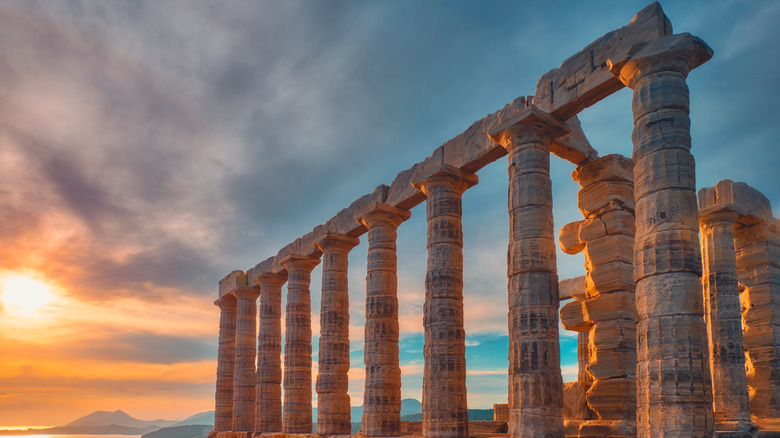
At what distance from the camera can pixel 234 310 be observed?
36.4m

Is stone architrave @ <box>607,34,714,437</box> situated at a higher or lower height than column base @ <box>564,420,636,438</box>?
higher

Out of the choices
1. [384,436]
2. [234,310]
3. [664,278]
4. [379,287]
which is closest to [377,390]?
[384,436]

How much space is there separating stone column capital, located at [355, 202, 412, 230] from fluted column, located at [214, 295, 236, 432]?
1451 centimetres

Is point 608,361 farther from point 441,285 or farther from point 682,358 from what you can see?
point 682,358

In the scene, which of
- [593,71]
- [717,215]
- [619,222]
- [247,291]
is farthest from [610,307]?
[247,291]

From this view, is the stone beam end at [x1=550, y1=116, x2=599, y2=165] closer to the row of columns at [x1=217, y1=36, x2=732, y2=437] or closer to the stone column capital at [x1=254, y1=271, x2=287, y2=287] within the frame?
the row of columns at [x1=217, y1=36, x2=732, y2=437]

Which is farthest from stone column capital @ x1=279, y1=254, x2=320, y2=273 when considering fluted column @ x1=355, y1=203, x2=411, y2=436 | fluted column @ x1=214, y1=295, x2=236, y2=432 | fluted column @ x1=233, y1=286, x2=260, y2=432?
A: fluted column @ x1=214, y1=295, x2=236, y2=432

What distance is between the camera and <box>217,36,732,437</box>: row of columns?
12758mm

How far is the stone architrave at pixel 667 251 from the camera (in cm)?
1245

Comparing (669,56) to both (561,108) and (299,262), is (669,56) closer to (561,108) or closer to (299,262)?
(561,108)

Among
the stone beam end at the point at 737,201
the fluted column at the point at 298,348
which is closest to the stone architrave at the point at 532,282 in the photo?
the stone beam end at the point at 737,201

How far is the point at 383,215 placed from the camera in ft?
78.3

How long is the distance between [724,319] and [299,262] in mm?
16509

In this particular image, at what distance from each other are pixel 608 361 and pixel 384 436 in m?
7.48
